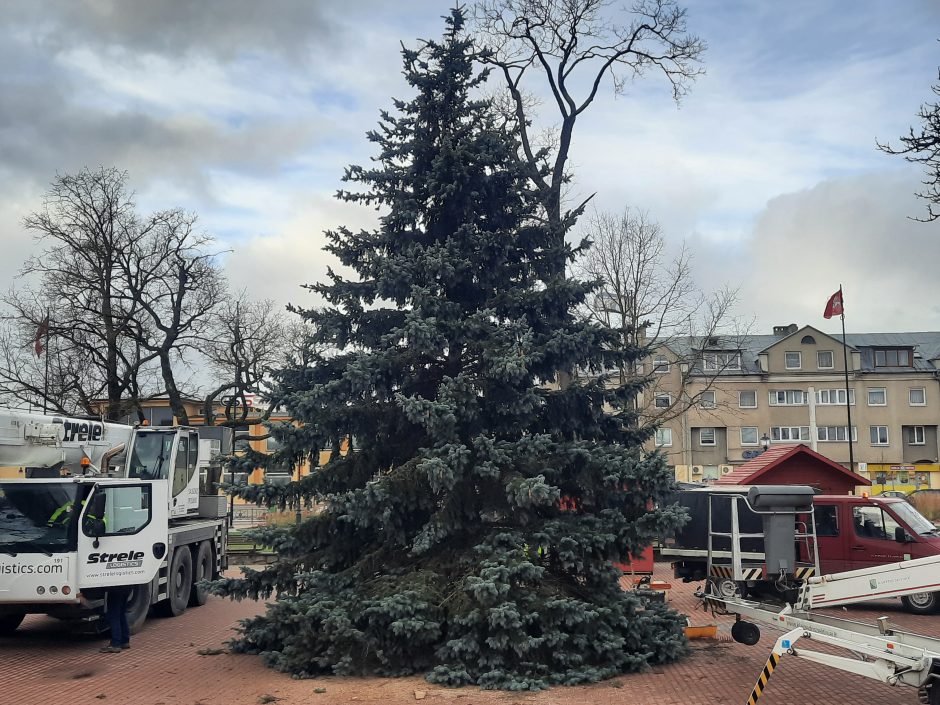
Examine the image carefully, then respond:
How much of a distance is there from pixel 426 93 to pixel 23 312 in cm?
2483

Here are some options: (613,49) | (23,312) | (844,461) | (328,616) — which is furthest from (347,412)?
(844,461)

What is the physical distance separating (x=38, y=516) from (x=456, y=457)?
20.0ft

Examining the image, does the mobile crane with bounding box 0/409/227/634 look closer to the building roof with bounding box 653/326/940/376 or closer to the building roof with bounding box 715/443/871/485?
the building roof with bounding box 715/443/871/485

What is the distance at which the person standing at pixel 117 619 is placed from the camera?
43.8 ft

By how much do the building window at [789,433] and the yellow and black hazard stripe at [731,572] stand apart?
4615 cm

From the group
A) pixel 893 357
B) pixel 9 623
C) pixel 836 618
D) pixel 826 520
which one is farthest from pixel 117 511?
pixel 893 357

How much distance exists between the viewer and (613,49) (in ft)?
82.4

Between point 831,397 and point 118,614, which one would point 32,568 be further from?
point 831,397

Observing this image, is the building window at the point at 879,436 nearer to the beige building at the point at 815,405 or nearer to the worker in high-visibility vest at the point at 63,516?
the beige building at the point at 815,405

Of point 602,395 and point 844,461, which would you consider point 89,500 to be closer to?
point 602,395

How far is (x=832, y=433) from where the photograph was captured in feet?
193

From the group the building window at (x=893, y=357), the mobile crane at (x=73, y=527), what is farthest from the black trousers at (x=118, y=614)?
the building window at (x=893, y=357)

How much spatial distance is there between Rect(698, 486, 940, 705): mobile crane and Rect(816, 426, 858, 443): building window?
164ft

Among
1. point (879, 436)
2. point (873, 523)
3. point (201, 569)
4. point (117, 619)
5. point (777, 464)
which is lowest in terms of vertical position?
point (117, 619)
